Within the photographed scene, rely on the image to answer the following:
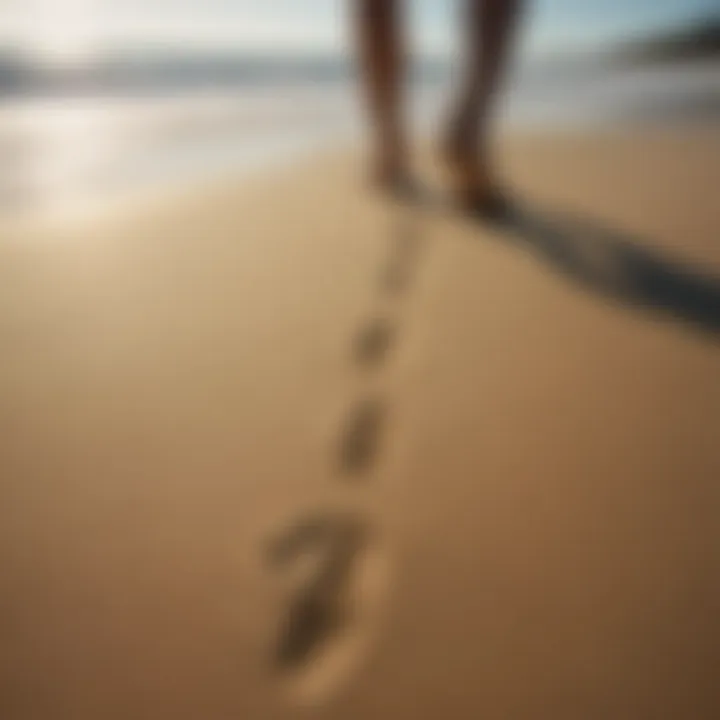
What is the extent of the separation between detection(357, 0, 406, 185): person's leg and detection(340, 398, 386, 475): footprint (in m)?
0.57

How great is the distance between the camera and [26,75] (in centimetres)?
189

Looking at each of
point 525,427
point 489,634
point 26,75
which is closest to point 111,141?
point 26,75

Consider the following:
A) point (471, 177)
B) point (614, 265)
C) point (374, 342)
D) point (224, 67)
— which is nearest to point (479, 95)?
point (471, 177)

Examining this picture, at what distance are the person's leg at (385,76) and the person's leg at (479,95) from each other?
83mm

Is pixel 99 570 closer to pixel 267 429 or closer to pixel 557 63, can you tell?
pixel 267 429

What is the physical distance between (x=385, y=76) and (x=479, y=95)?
0.15 metres

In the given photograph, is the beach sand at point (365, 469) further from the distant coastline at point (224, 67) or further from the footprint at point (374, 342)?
the distant coastline at point (224, 67)

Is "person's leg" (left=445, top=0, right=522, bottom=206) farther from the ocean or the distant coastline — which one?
the distant coastline

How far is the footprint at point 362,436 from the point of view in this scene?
0.69m

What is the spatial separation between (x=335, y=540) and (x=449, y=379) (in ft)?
0.77

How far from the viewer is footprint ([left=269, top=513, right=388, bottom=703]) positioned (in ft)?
1.72

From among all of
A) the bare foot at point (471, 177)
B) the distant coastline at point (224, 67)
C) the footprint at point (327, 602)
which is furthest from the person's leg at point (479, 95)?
the distant coastline at point (224, 67)

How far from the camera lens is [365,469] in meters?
0.68

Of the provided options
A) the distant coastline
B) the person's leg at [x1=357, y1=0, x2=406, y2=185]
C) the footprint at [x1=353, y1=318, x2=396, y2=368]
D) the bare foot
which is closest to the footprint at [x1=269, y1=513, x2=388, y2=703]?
the footprint at [x1=353, y1=318, x2=396, y2=368]
